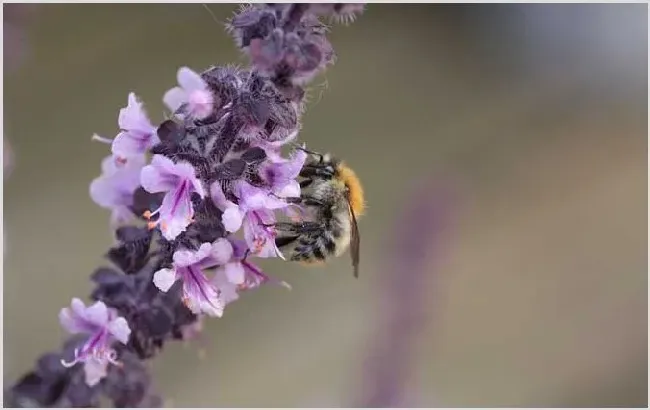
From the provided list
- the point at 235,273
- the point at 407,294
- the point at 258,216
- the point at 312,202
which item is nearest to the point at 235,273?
the point at 235,273

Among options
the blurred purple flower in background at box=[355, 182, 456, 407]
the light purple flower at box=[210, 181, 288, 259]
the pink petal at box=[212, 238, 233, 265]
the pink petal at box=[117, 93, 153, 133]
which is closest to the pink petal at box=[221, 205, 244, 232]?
the light purple flower at box=[210, 181, 288, 259]

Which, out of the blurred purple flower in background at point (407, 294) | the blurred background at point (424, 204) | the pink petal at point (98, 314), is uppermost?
the pink petal at point (98, 314)

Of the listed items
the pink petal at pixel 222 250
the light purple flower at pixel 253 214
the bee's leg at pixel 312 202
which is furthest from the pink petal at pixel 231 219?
the bee's leg at pixel 312 202

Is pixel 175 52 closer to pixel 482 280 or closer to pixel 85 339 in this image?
pixel 482 280

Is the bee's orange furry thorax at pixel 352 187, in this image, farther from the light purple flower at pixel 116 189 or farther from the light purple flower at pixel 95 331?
the light purple flower at pixel 95 331

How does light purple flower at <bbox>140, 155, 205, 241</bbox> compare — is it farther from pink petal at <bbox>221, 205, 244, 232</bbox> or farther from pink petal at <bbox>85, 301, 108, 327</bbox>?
pink petal at <bbox>85, 301, 108, 327</bbox>

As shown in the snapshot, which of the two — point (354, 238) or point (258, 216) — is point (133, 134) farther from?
point (354, 238)

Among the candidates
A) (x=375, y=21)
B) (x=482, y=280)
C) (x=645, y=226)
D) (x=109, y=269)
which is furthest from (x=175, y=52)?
(x=109, y=269)
